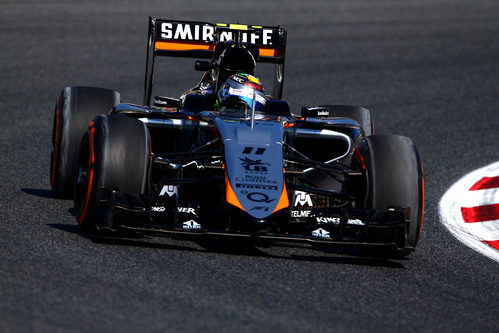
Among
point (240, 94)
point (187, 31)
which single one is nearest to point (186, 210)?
point (240, 94)

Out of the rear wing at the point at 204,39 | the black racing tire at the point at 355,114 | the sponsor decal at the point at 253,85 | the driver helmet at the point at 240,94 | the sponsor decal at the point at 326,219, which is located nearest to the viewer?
the sponsor decal at the point at 326,219

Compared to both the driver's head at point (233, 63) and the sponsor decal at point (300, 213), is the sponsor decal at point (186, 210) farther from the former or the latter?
the driver's head at point (233, 63)

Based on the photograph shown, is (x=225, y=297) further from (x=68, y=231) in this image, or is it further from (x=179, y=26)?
(x=179, y=26)

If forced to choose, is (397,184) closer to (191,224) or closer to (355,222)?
(355,222)

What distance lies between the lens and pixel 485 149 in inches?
475

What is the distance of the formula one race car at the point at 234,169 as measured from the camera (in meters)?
6.41

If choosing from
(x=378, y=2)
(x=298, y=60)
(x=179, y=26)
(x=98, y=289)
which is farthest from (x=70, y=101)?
(x=378, y=2)

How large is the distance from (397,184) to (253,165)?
42.5 inches

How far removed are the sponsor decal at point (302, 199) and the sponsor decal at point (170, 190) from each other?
960 millimetres

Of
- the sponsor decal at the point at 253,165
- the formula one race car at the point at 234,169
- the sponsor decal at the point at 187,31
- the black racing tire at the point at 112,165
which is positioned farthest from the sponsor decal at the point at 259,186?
the sponsor decal at the point at 187,31

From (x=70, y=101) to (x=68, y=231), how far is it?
75.8 inches

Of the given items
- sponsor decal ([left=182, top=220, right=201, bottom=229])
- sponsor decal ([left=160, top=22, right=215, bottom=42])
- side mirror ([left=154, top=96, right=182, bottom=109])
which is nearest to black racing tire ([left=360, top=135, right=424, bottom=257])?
sponsor decal ([left=182, top=220, right=201, bottom=229])

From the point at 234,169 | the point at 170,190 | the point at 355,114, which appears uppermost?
the point at 355,114

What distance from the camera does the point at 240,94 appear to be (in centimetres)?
812
